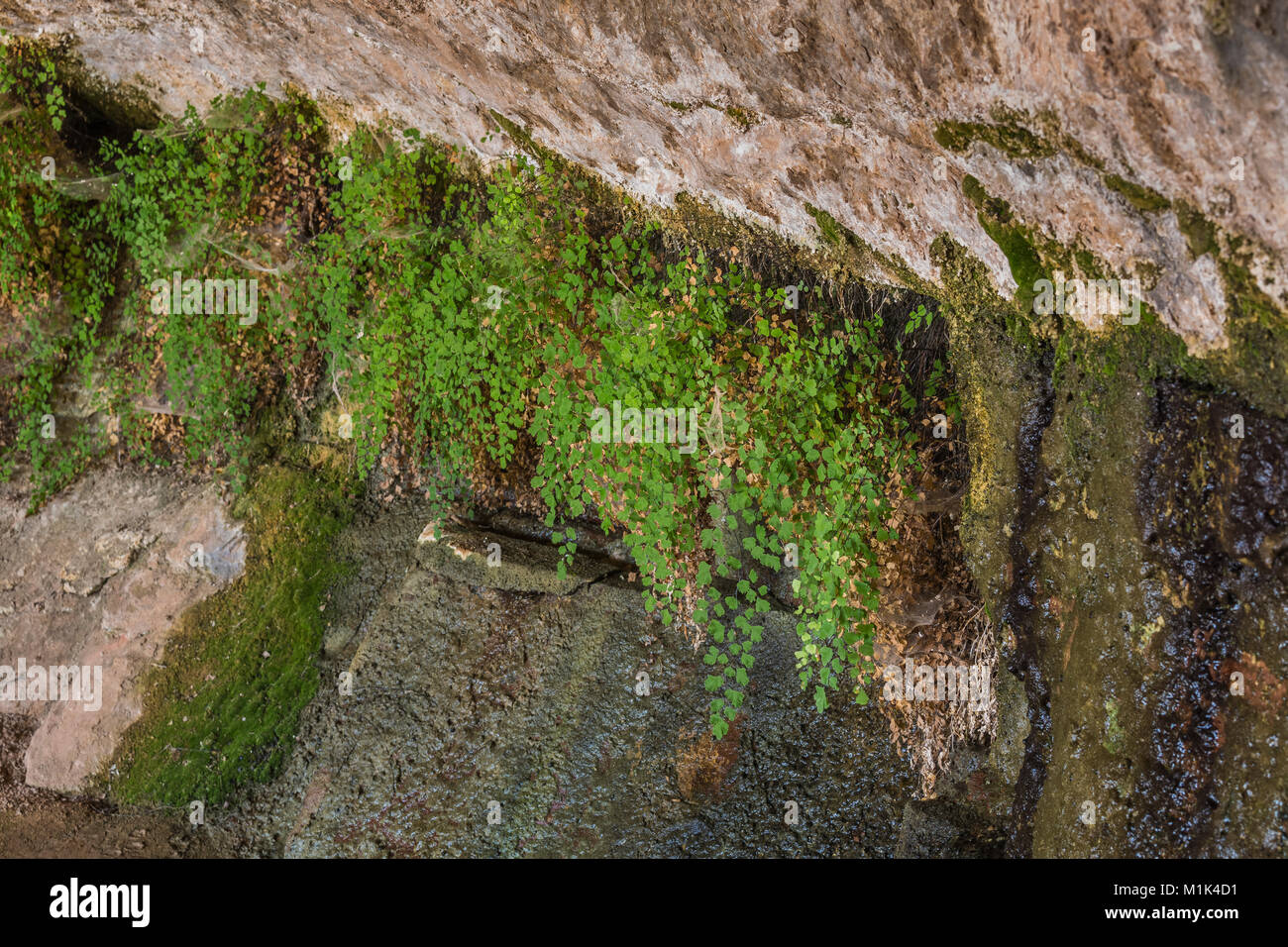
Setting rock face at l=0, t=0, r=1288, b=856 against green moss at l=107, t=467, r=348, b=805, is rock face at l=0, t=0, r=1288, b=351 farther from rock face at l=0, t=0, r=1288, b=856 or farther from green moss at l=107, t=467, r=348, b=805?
green moss at l=107, t=467, r=348, b=805

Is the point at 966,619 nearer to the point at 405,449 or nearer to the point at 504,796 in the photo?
the point at 504,796

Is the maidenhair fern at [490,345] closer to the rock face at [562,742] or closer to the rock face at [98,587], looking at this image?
the rock face at [562,742]

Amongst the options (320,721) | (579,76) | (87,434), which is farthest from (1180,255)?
(87,434)

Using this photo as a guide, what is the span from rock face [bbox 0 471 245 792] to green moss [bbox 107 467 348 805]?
0.13 m

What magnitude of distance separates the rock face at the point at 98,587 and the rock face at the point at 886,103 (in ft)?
10.2

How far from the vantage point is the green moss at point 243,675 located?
18.6 feet

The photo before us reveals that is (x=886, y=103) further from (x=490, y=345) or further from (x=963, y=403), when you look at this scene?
(x=490, y=345)

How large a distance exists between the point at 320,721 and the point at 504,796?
178 cm

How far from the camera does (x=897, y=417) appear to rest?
4176mm

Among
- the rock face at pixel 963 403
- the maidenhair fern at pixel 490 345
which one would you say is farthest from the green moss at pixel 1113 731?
the maidenhair fern at pixel 490 345

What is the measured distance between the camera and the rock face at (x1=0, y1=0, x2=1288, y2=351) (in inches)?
91.4

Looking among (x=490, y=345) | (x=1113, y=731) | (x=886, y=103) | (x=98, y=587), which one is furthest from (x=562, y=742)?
(x=98, y=587)

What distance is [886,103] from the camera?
10.3 feet

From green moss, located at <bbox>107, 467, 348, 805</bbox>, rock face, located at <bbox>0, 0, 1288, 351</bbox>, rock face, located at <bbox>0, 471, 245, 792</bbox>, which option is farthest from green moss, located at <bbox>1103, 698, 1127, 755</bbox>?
rock face, located at <bbox>0, 471, 245, 792</bbox>
